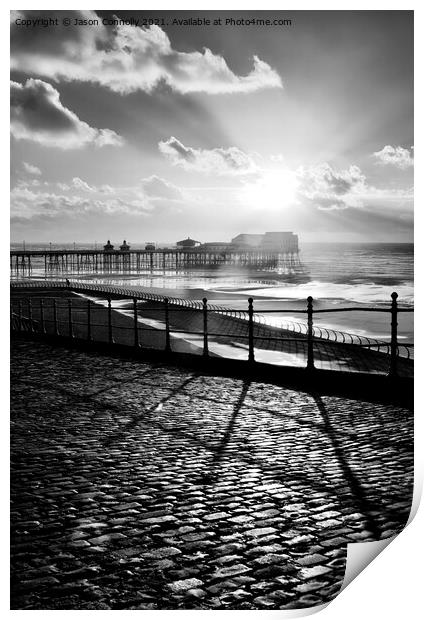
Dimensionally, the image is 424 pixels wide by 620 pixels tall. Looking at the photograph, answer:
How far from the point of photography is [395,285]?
124 ft

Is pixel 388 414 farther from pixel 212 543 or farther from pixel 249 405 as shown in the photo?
pixel 212 543

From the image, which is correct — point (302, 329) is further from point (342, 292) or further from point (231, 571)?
point (231, 571)

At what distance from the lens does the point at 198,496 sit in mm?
3391

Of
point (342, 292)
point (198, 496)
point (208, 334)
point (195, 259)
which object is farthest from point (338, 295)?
point (195, 259)

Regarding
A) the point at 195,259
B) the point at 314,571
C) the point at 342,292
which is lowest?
the point at 314,571

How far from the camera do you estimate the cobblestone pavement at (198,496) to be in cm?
241

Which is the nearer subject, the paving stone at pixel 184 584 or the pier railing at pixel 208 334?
the paving stone at pixel 184 584

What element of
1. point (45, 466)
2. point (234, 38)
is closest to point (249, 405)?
point (45, 466)

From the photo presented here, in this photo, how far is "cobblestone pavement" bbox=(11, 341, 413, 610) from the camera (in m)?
2.41

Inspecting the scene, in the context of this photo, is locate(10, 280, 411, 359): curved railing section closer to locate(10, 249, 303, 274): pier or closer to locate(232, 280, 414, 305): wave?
locate(232, 280, 414, 305): wave

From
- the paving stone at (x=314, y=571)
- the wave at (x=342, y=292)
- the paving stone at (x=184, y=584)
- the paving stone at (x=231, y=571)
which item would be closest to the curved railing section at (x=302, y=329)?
the paving stone at (x=314, y=571)

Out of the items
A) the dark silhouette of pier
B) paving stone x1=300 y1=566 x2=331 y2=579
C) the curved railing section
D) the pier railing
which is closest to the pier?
the dark silhouette of pier

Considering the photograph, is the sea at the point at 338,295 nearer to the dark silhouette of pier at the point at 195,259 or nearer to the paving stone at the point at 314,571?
the dark silhouette of pier at the point at 195,259

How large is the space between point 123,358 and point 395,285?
3017 centimetres
